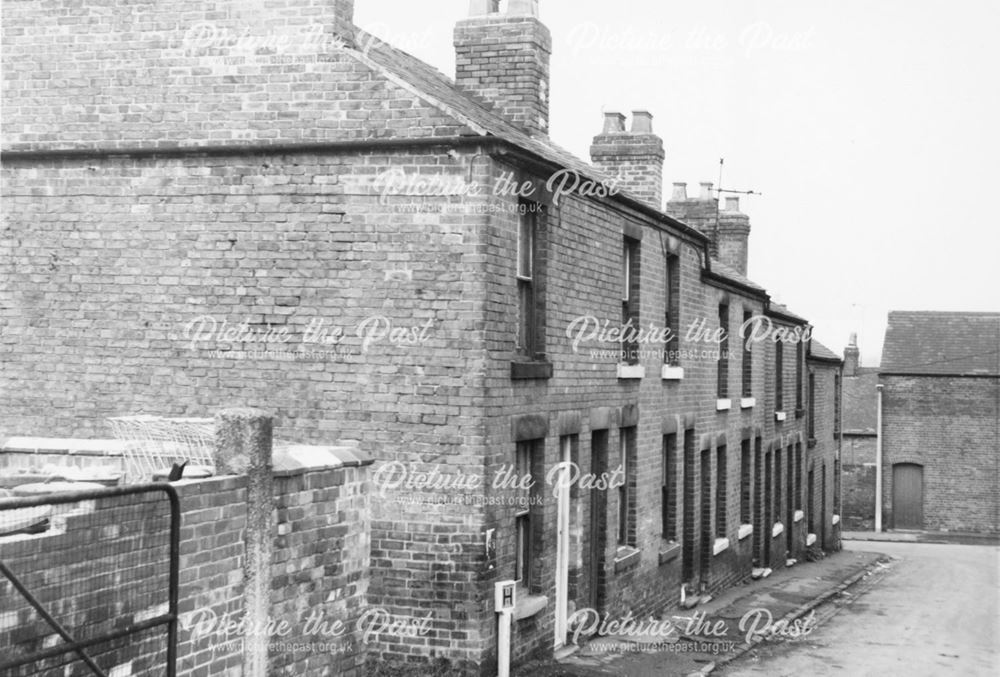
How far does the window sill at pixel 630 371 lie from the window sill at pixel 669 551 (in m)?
3.62

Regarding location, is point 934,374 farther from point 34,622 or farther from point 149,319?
point 34,622

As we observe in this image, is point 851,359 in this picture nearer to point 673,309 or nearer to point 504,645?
point 673,309

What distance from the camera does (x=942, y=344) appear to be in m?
52.0

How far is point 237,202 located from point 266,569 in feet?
18.2

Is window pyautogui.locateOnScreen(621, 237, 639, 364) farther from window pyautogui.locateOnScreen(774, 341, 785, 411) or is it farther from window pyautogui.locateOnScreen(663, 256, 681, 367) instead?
window pyautogui.locateOnScreen(774, 341, 785, 411)

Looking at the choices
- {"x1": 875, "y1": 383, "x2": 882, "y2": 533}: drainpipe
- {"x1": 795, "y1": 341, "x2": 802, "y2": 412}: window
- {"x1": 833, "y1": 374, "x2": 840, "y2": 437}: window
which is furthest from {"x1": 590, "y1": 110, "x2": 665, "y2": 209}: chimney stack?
{"x1": 875, "y1": 383, "x2": 882, "y2": 533}: drainpipe

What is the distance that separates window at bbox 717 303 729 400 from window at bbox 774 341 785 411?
6235 millimetres

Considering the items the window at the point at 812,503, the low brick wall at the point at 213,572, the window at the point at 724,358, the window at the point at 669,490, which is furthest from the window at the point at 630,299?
the window at the point at 812,503

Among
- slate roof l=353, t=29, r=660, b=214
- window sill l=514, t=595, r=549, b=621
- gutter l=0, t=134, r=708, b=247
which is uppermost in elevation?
slate roof l=353, t=29, r=660, b=214

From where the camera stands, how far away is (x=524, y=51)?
56.1ft

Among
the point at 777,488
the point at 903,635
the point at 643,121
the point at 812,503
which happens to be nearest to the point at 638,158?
the point at 643,121

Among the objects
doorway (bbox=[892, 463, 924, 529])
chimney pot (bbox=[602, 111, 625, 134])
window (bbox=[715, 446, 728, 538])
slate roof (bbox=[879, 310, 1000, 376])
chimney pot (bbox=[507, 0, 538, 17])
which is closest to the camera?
chimney pot (bbox=[507, 0, 538, 17])

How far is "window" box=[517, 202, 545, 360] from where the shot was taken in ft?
46.5

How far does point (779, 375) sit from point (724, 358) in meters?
7.10
